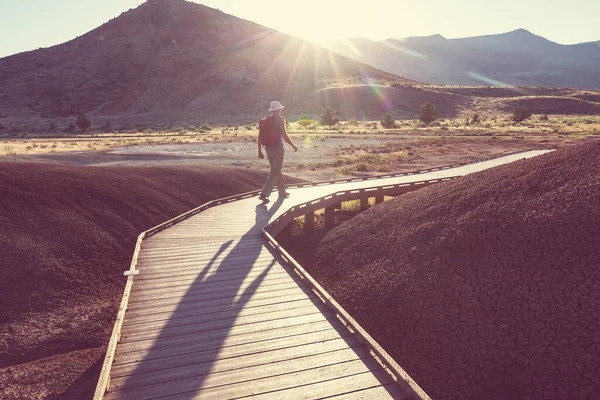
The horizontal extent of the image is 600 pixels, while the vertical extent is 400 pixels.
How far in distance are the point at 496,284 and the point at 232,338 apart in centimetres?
431

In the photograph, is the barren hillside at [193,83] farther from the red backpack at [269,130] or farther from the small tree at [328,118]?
the red backpack at [269,130]

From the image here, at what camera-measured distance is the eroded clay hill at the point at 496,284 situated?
5555 mm

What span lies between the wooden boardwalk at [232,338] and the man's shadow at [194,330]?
1 centimetres

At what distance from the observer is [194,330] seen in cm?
589

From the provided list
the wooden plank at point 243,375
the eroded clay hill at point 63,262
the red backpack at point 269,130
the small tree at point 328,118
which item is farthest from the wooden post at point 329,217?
the small tree at point 328,118

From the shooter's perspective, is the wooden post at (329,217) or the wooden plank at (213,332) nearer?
the wooden plank at (213,332)

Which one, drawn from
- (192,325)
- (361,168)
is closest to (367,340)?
(192,325)

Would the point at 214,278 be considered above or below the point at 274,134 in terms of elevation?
below

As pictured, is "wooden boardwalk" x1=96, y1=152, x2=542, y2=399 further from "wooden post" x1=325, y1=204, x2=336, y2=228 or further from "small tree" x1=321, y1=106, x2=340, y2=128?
"small tree" x1=321, y1=106, x2=340, y2=128

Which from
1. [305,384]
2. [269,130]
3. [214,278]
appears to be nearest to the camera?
[305,384]

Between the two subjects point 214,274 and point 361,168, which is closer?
point 214,274

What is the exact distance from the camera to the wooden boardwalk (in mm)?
4641

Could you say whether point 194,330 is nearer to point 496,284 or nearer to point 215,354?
point 215,354

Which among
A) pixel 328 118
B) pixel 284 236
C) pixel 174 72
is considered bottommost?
pixel 284 236
